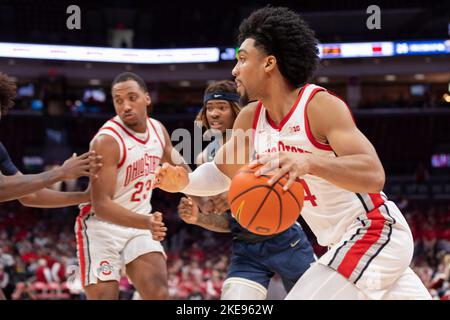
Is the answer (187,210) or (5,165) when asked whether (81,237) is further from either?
(187,210)

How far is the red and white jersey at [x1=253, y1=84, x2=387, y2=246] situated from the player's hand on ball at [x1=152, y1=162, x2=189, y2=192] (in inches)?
22.5

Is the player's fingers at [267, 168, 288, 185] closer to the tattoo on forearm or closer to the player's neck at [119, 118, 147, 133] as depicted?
the tattoo on forearm

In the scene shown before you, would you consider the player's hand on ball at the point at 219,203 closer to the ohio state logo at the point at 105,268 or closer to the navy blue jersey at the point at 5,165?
the ohio state logo at the point at 105,268

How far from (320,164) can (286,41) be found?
874mm

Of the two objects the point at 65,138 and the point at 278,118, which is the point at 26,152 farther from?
the point at 278,118

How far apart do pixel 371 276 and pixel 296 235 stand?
1426 mm

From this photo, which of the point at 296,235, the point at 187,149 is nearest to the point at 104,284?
the point at 296,235

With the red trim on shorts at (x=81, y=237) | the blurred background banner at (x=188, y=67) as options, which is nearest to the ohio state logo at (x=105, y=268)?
the red trim on shorts at (x=81, y=237)

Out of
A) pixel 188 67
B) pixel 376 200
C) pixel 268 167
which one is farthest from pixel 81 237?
pixel 188 67

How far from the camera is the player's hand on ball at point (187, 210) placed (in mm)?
4172

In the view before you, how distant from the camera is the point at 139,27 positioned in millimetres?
21812

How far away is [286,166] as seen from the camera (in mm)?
2469

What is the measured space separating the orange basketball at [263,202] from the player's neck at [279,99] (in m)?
0.56

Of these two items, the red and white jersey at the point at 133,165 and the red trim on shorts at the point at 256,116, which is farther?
the red and white jersey at the point at 133,165
